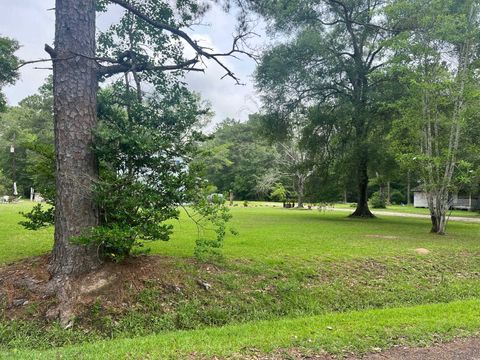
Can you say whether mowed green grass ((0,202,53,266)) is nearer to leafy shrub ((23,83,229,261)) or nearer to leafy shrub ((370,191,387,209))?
leafy shrub ((23,83,229,261))

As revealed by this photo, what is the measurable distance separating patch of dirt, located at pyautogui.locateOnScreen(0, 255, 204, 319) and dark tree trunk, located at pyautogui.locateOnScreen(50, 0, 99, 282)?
227 mm

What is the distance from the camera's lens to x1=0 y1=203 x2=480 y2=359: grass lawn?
3.90m

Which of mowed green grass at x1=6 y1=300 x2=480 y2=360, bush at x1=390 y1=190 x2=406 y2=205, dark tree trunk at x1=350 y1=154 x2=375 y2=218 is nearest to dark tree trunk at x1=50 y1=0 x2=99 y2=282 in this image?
mowed green grass at x1=6 y1=300 x2=480 y2=360

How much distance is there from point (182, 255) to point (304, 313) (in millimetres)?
2452

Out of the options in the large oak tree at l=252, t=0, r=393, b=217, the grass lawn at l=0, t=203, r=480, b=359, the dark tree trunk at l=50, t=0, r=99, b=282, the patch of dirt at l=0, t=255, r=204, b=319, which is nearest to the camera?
the grass lawn at l=0, t=203, r=480, b=359

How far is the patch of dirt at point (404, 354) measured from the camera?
3531 mm

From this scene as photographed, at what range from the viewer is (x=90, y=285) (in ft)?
15.9

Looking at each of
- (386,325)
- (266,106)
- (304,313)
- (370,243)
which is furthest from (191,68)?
(266,106)

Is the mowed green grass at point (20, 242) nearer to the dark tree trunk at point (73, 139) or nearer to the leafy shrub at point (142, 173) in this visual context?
the leafy shrub at point (142, 173)

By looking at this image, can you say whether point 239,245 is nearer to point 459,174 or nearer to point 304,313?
point 304,313

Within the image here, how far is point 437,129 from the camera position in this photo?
1201 cm

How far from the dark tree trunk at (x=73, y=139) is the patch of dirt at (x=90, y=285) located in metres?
0.23

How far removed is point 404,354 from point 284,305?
1.99 m

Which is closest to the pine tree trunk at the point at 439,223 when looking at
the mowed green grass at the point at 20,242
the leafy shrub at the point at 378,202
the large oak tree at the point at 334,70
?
the large oak tree at the point at 334,70
